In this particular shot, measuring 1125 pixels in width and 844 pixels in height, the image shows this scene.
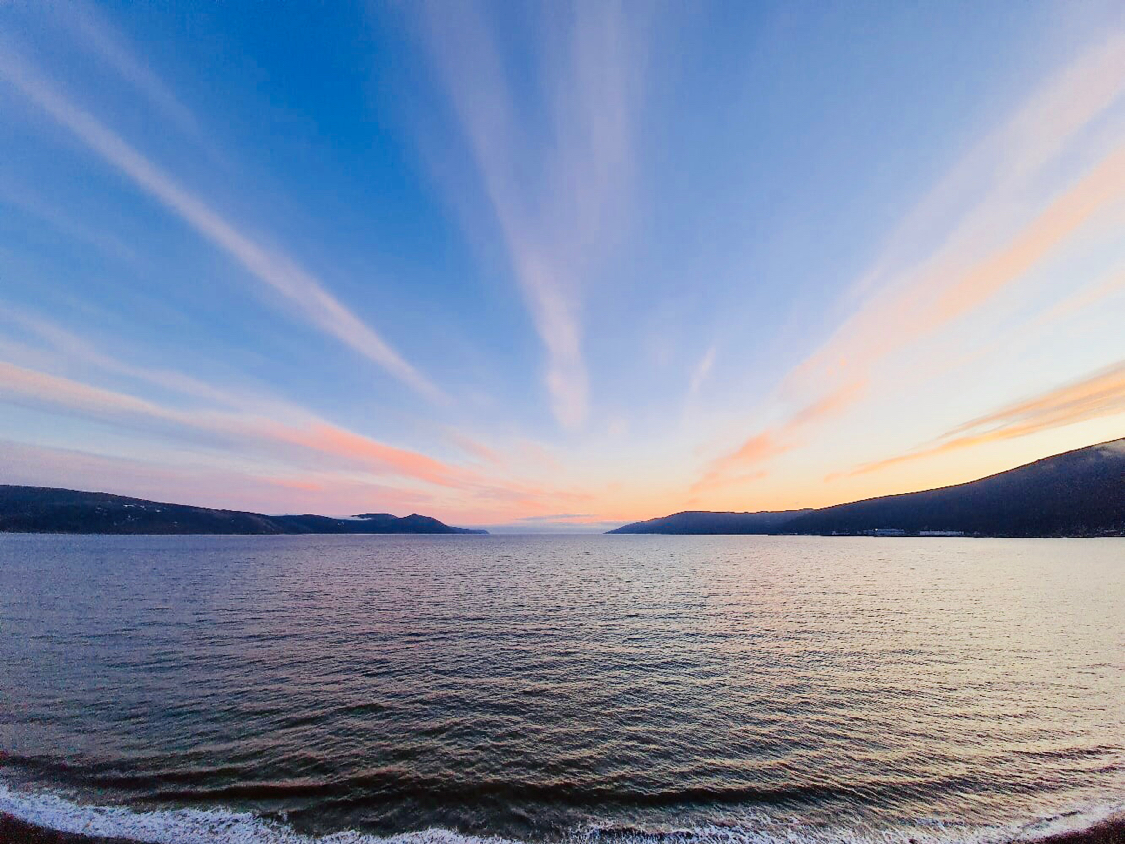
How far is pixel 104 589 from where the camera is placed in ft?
214

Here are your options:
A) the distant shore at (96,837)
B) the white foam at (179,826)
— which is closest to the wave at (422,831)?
the white foam at (179,826)

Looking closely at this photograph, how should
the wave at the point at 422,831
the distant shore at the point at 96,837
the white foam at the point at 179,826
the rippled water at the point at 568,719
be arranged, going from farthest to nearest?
the rippled water at the point at 568,719
the wave at the point at 422,831
the white foam at the point at 179,826
the distant shore at the point at 96,837

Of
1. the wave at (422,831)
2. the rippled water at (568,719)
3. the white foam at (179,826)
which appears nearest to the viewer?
the white foam at (179,826)

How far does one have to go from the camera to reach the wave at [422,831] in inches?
584

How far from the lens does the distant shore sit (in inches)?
571

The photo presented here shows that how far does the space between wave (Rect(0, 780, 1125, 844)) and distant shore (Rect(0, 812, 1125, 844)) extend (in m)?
0.15

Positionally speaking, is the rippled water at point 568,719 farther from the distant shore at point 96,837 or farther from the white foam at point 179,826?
the distant shore at point 96,837

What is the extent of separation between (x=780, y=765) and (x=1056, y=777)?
39.4ft

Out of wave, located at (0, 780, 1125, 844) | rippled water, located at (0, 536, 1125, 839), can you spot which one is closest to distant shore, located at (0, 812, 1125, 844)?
wave, located at (0, 780, 1125, 844)

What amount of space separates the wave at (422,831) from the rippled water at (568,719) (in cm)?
16

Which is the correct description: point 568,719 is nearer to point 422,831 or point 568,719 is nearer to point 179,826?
point 422,831

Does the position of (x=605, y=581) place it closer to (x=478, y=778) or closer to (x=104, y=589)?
(x=478, y=778)

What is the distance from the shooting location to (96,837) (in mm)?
14711

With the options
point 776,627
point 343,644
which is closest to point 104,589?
point 343,644
